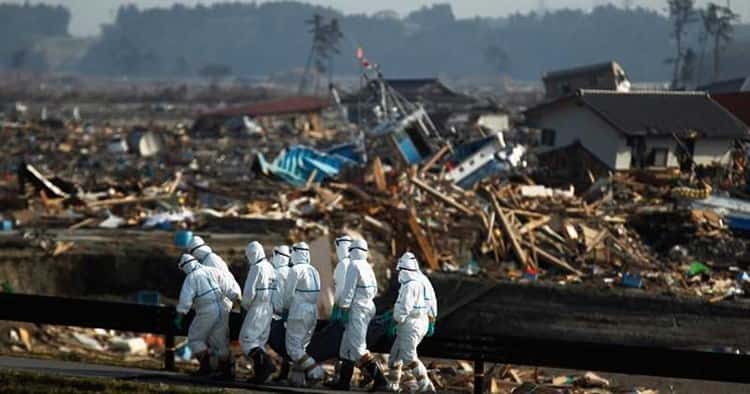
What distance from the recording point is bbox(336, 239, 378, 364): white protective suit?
10.9 metres

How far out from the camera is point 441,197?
2567cm

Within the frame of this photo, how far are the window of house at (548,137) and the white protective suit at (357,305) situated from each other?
2685 cm

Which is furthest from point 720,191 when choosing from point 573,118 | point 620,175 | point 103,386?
point 103,386

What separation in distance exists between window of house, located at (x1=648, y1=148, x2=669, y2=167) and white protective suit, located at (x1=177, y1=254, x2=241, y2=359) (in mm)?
23563

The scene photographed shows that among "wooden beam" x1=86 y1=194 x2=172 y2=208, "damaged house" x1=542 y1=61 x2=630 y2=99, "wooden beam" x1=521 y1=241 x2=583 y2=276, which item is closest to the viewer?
"wooden beam" x1=521 y1=241 x2=583 y2=276

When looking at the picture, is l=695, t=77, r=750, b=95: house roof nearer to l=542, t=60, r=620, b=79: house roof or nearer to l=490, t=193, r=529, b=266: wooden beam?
l=542, t=60, r=620, b=79: house roof

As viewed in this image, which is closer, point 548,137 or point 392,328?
point 392,328

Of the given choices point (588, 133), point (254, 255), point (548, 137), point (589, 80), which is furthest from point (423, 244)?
point (589, 80)

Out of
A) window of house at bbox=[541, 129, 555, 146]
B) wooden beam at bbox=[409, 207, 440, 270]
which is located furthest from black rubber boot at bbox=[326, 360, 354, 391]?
window of house at bbox=[541, 129, 555, 146]

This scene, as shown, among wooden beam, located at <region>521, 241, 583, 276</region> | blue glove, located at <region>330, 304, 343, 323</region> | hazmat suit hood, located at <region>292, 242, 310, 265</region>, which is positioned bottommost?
wooden beam, located at <region>521, 241, 583, 276</region>

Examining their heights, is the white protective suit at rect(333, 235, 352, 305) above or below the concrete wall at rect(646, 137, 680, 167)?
above

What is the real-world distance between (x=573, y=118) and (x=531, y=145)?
9.17 meters

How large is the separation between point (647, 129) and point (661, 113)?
1449 millimetres

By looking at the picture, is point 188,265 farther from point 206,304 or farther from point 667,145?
point 667,145
